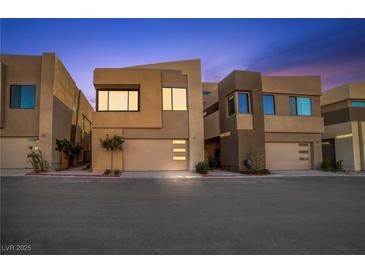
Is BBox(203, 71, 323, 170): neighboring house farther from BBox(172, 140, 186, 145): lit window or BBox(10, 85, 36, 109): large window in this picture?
BBox(10, 85, 36, 109): large window

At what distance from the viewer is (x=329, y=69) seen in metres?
18.6

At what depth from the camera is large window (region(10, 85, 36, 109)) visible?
672 inches

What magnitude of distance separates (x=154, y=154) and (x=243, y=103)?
8167mm

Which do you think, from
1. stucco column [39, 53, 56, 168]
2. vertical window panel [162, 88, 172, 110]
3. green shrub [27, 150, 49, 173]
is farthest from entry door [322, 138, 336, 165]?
stucco column [39, 53, 56, 168]

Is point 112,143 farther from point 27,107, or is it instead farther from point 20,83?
point 20,83

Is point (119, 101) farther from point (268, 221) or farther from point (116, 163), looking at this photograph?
point (268, 221)

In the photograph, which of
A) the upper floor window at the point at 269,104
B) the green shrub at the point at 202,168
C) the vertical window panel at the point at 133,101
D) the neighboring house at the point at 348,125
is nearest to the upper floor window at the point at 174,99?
the vertical window panel at the point at 133,101

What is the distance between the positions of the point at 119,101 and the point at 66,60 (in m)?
6.72

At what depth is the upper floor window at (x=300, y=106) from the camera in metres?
19.2

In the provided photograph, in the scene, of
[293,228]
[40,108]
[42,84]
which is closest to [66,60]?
[42,84]

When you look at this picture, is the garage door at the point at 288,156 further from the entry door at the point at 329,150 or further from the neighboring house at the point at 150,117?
the neighboring house at the point at 150,117

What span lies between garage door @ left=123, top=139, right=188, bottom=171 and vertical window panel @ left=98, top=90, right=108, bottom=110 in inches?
126

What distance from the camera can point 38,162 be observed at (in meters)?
15.9
